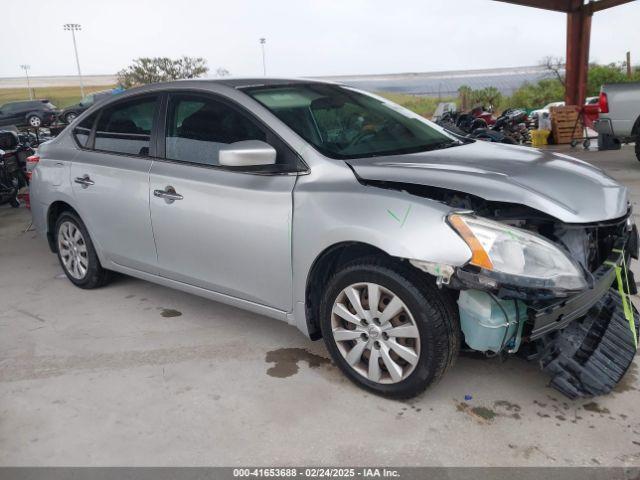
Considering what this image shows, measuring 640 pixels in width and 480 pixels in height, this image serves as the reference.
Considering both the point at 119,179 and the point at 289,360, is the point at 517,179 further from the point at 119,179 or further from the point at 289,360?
the point at 119,179

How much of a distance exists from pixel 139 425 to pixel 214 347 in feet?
2.76

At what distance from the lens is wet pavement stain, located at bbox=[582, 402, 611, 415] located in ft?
8.68

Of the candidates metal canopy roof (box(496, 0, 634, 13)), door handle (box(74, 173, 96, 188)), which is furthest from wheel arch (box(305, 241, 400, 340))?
metal canopy roof (box(496, 0, 634, 13))

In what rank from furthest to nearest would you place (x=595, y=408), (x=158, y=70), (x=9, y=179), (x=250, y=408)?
(x=158, y=70)
(x=9, y=179)
(x=250, y=408)
(x=595, y=408)

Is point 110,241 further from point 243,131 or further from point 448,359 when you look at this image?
point 448,359

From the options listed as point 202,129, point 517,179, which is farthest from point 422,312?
point 202,129

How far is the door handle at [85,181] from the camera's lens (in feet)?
13.4

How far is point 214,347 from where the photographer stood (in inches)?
137

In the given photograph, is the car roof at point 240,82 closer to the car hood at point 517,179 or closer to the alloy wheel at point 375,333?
the car hood at point 517,179

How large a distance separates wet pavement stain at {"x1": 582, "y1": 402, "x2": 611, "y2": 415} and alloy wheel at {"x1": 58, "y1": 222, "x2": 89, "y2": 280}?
3523 millimetres

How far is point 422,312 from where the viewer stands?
253cm

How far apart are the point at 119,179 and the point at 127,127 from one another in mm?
389

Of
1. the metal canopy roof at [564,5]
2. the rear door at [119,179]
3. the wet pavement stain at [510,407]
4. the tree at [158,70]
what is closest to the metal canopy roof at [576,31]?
the metal canopy roof at [564,5]

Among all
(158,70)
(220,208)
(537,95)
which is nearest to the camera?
(220,208)
